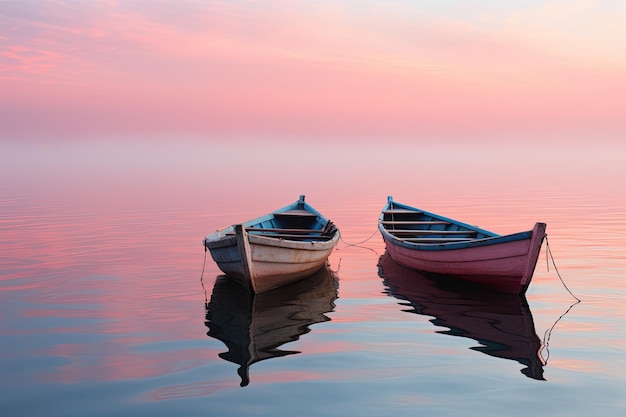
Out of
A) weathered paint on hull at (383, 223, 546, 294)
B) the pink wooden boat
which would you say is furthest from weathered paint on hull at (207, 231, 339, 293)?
weathered paint on hull at (383, 223, 546, 294)

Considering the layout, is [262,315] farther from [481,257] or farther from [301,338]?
[481,257]

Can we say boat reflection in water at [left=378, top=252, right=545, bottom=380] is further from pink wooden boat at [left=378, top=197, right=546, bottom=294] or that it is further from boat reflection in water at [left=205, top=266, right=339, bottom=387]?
boat reflection in water at [left=205, top=266, right=339, bottom=387]

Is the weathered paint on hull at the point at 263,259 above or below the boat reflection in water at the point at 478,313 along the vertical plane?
above

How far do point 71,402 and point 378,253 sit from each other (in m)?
14.5

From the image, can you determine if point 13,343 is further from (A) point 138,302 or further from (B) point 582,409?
(B) point 582,409

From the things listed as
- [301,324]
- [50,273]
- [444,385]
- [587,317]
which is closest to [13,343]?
[301,324]

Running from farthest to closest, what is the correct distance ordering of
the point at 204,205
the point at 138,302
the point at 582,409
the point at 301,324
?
the point at 204,205
the point at 138,302
the point at 301,324
the point at 582,409

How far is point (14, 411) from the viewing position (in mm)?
7395

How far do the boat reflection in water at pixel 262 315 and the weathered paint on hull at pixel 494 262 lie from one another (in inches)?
115

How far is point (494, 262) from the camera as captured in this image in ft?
43.9

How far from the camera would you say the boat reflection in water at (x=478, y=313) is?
9.78m

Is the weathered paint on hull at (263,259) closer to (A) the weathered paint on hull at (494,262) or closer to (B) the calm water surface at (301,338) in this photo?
(B) the calm water surface at (301,338)

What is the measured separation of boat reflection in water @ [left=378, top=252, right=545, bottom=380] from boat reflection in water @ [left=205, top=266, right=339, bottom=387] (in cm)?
205

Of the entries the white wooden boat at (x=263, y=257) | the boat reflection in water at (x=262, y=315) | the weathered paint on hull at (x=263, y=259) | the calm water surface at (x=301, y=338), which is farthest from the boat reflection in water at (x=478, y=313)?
the weathered paint on hull at (x=263, y=259)
